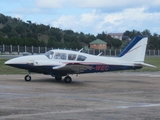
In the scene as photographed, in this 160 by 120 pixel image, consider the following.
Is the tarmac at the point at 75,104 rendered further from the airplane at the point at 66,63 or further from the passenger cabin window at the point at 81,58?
the passenger cabin window at the point at 81,58

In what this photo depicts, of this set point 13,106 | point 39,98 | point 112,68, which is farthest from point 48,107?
point 112,68

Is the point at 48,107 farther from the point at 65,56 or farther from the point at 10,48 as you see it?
the point at 10,48

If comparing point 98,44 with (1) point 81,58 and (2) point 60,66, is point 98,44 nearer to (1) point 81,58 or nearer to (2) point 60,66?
(1) point 81,58

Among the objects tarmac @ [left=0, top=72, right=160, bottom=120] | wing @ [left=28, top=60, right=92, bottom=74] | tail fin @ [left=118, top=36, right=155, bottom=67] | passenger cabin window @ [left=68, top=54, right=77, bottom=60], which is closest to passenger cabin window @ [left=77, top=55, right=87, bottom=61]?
passenger cabin window @ [left=68, top=54, right=77, bottom=60]

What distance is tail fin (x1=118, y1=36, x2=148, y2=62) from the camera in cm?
2403

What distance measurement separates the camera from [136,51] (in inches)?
952

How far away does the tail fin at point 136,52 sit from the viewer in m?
24.0

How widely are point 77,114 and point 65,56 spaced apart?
11000mm

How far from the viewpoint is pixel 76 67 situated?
21.2m

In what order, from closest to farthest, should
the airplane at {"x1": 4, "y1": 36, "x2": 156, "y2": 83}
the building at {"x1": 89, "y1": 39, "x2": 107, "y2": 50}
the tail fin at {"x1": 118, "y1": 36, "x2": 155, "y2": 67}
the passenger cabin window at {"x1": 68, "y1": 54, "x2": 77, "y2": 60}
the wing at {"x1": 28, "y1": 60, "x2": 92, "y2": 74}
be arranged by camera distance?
the wing at {"x1": 28, "y1": 60, "x2": 92, "y2": 74}, the airplane at {"x1": 4, "y1": 36, "x2": 156, "y2": 83}, the passenger cabin window at {"x1": 68, "y1": 54, "x2": 77, "y2": 60}, the tail fin at {"x1": 118, "y1": 36, "x2": 155, "y2": 67}, the building at {"x1": 89, "y1": 39, "x2": 107, "y2": 50}

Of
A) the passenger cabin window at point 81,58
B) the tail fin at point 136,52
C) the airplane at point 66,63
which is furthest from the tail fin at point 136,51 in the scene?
the passenger cabin window at point 81,58

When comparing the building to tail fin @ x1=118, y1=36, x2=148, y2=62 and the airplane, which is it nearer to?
tail fin @ x1=118, y1=36, x2=148, y2=62

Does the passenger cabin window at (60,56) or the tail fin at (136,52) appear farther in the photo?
the tail fin at (136,52)

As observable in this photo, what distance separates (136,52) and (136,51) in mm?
79
